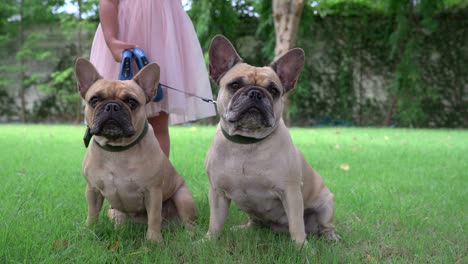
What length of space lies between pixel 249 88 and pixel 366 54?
1310 cm

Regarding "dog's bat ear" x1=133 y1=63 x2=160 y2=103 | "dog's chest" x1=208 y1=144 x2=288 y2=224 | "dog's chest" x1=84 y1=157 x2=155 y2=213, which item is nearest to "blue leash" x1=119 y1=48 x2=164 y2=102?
"dog's bat ear" x1=133 y1=63 x2=160 y2=103

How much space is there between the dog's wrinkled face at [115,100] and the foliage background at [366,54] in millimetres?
11358

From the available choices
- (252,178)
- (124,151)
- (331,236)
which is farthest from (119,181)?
(331,236)

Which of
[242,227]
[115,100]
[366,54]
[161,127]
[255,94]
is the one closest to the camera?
[255,94]

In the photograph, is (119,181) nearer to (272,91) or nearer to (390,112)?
(272,91)

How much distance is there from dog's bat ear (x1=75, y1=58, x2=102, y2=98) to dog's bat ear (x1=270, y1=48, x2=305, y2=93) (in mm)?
1126

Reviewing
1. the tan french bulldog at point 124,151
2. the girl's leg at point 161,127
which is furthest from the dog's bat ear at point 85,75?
the girl's leg at point 161,127

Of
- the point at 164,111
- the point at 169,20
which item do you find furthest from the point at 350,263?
the point at 169,20

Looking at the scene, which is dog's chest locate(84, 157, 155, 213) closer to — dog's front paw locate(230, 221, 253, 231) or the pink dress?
dog's front paw locate(230, 221, 253, 231)

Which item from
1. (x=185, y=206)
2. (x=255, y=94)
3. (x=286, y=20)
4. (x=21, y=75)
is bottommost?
(x=21, y=75)

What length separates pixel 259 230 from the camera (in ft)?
9.78

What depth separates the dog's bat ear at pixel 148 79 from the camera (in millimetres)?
2924

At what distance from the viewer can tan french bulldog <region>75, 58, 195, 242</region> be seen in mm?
2787

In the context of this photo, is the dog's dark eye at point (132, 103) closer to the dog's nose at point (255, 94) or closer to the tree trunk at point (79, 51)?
the dog's nose at point (255, 94)
